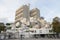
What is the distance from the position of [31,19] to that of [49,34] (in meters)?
46.0

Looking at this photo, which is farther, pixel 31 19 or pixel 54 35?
pixel 31 19

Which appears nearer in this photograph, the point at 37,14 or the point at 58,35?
the point at 58,35

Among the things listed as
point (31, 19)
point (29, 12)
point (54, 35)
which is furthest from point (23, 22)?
point (54, 35)

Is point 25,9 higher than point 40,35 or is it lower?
higher

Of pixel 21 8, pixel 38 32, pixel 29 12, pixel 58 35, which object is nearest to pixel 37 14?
pixel 29 12

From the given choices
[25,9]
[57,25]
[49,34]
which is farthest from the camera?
[25,9]

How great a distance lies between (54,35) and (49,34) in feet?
15.3

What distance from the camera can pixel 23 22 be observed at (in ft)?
449

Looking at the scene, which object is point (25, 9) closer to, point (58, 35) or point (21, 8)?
point (21, 8)

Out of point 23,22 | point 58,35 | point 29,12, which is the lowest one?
point 58,35

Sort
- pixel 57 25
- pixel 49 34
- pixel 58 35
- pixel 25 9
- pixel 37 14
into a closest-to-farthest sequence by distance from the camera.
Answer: pixel 57 25
pixel 58 35
pixel 49 34
pixel 25 9
pixel 37 14

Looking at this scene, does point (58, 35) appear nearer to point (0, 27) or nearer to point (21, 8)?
point (0, 27)

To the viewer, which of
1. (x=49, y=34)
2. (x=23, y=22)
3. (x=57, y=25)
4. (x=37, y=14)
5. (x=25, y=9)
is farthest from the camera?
(x=37, y=14)

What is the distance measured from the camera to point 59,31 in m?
83.8
